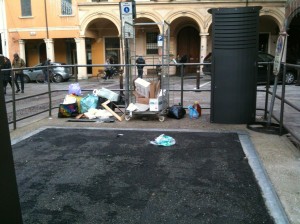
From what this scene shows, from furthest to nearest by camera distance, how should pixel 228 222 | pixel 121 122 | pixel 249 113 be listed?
pixel 121 122, pixel 249 113, pixel 228 222

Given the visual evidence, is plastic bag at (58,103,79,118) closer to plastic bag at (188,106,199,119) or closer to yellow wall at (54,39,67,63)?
plastic bag at (188,106,199,119)

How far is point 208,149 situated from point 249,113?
6.83ft

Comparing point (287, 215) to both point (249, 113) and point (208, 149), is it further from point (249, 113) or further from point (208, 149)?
point (249, 113)

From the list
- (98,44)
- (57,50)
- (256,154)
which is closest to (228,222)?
(256,154)

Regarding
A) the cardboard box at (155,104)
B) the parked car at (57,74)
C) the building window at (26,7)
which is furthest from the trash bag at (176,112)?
the building window at (26,7)

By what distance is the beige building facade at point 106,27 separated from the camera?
2503 cm

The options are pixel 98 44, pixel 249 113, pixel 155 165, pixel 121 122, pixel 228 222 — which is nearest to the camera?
pixel 228 222

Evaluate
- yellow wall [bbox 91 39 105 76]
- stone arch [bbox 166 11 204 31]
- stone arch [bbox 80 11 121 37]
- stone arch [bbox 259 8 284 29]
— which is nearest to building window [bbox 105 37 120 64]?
yellow wall [bbox 91 39 105 76]

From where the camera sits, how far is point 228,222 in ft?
10.3

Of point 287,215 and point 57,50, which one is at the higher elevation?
point 57,50

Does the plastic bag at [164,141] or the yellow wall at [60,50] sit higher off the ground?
the yellow wall at [60,50]

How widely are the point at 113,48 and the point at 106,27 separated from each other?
1815mm

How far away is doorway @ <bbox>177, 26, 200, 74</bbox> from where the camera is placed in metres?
28.3

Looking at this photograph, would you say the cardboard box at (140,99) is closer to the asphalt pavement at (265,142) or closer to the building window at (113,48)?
the asphalt pavement at (265,142)
